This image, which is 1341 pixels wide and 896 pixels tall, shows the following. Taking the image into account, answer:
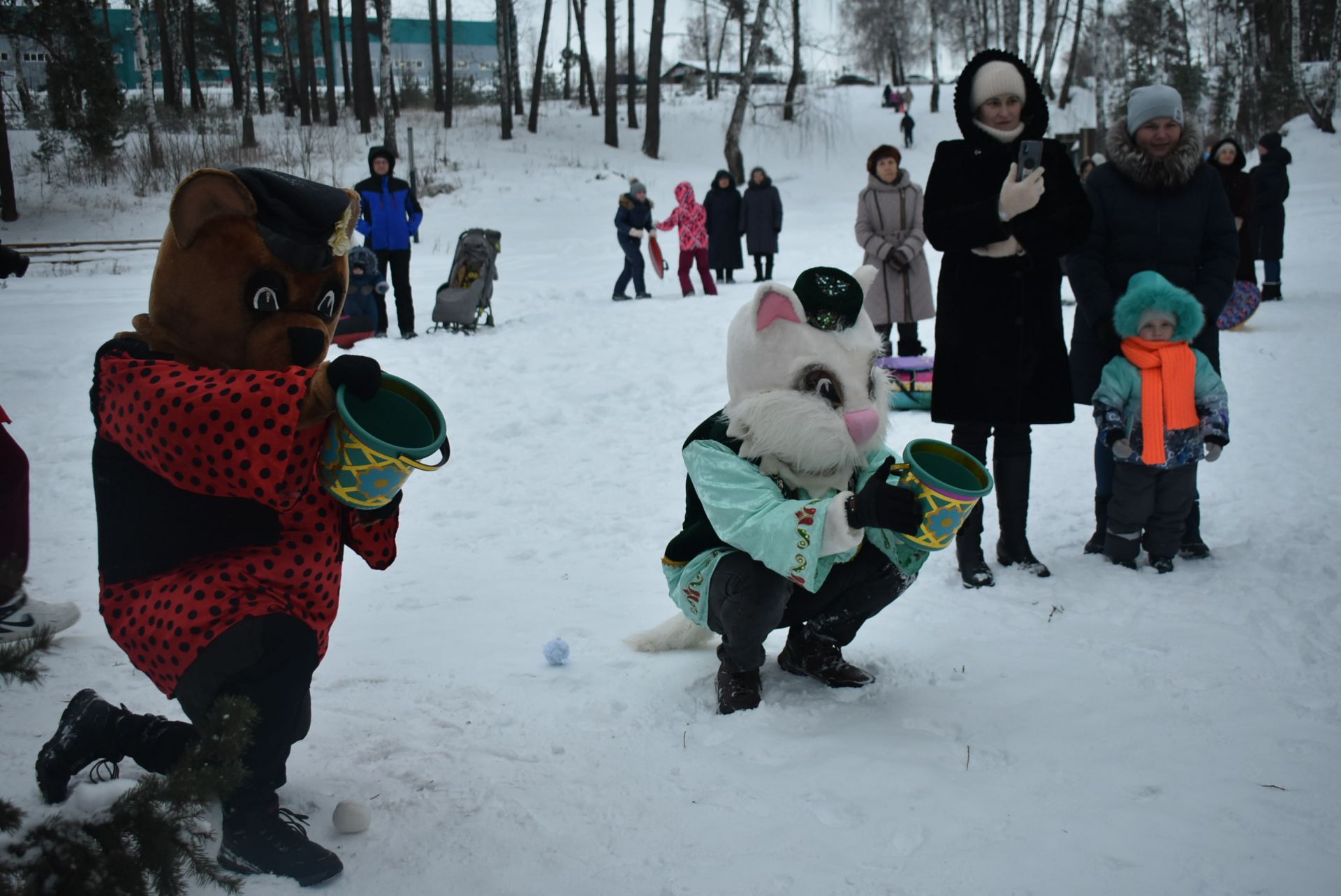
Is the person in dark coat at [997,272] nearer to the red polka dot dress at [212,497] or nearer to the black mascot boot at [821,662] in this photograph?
the black mascot boot at [821,662]

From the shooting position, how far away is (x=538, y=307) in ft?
35.4

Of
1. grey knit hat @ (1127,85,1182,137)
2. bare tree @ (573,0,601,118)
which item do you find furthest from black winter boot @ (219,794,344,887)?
bare tree @ (573,0,601,118)

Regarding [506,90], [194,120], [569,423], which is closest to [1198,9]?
[506,90]

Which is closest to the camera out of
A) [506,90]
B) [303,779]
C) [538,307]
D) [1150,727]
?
[303,779]

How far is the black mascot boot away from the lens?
10.0 ft

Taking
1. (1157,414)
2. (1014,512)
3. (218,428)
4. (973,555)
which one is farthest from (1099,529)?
(218,428)

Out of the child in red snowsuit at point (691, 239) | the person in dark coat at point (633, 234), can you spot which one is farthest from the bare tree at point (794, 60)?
the person in dark coat at point (633, 234)

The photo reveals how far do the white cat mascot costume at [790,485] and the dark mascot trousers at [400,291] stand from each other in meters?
6.66

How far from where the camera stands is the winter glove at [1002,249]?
382 cm

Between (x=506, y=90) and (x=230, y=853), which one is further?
(x=506, y=90)

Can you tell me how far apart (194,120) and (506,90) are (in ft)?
25.6

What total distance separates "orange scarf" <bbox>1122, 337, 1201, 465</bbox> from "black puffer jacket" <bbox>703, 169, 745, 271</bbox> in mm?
9499

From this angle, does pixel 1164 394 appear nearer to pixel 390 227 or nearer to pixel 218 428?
pixel 218 428

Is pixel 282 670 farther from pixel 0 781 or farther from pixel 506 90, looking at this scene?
pixel 506 90
